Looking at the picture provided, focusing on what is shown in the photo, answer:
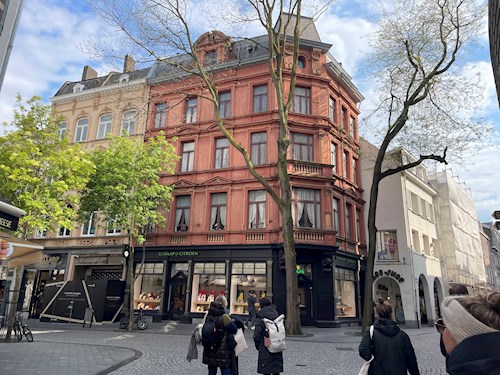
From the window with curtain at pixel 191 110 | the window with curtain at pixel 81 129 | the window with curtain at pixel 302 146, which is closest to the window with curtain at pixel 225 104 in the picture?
the window with curtain at pixel 191 110

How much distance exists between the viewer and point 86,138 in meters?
28.5

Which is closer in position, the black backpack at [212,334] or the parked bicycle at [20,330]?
the black backpack at [212,334]

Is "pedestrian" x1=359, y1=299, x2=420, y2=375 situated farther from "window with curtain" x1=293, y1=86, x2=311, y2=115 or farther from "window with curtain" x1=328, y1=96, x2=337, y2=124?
"window with curtain" x1=328, y1=96, x2=337, y2=124

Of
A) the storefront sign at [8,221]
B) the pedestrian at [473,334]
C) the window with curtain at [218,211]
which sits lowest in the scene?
the pedestrian at [473,334]

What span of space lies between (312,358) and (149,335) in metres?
8.25

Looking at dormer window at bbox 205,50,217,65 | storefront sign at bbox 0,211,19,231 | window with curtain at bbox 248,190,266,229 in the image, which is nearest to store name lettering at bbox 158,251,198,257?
window with curtain at bbox 248,190,266,229

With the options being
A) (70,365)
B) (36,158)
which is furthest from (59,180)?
(70,365)

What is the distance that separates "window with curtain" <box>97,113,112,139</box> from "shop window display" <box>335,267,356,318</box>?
63.8 ft

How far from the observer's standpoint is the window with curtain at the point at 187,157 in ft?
81.2

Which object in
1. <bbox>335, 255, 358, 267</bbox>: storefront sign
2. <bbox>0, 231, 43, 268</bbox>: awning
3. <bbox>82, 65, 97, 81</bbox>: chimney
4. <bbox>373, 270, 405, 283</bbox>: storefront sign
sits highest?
<bbox>82, 65, 97, 81</bbox>: chimney

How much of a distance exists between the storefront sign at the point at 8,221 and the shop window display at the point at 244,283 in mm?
15449

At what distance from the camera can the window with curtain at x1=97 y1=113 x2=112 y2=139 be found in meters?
28.2

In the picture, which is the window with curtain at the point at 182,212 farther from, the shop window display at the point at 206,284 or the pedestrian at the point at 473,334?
the pedestrian at the point at 473,334

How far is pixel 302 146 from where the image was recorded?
22984mm
